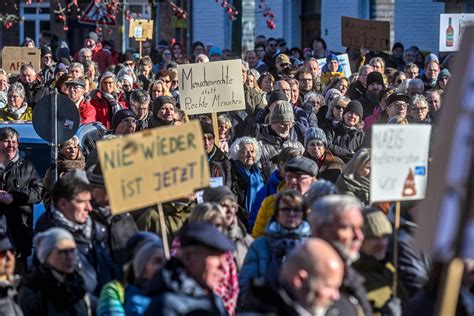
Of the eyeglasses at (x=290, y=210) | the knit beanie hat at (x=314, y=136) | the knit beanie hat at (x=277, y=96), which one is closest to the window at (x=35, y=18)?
the knit beanie hat at (x=277, y=96)

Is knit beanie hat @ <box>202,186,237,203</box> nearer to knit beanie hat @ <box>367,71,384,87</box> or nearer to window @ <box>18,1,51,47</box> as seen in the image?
knit beanie hat @ <box>367,71,384,87</box>

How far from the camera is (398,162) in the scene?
855cm

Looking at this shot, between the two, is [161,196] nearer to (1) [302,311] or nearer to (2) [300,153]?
(1) [302,311]

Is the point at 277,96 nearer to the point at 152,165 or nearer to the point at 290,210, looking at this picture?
the point at 290,210

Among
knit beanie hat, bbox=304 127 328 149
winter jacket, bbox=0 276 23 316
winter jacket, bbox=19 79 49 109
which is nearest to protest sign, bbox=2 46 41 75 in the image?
winter jacket, bbox=19 79 49 109

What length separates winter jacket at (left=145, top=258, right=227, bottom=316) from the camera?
6.58 meters

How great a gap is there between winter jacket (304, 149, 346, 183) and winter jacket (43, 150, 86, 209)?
1.96 metres

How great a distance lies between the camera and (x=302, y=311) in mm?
5875

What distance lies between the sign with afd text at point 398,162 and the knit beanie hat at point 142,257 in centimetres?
153

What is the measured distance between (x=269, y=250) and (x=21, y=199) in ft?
12.3

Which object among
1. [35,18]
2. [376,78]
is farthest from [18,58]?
[35,18]

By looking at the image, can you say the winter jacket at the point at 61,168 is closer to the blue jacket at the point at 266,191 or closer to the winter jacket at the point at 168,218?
the blue jacket at the point at 266,191

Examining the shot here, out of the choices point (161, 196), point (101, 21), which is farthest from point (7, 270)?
point (101, 21)

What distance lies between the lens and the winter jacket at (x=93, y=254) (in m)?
8.44
